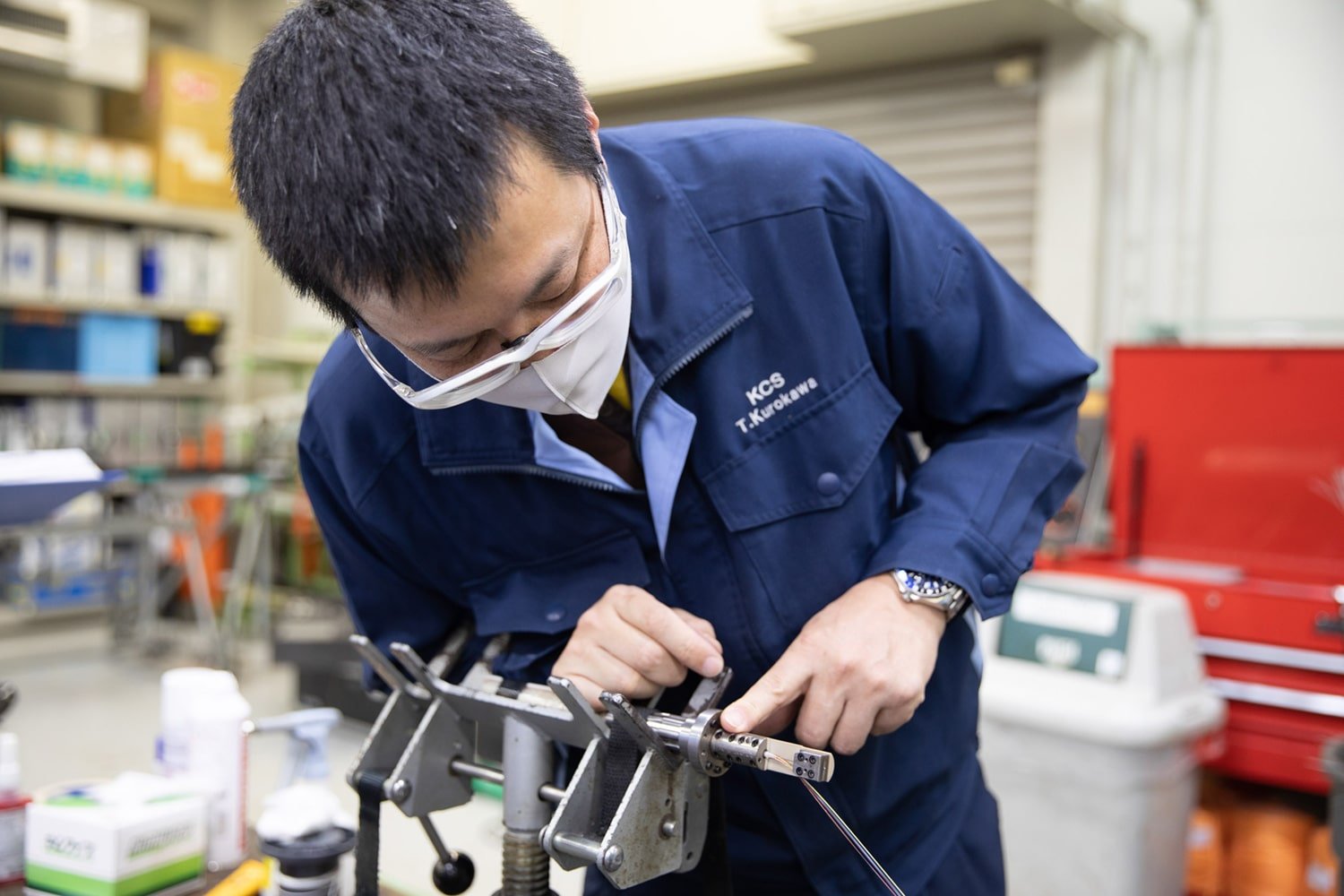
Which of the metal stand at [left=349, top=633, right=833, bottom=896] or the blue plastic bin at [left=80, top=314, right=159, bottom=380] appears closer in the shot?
the metal stand at [left=349, top=633, right=833, bottom=896]

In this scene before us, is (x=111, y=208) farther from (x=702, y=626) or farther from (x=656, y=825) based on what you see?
(x=656, y=825)

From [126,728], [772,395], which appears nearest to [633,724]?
[772,395]

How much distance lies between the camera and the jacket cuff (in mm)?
865

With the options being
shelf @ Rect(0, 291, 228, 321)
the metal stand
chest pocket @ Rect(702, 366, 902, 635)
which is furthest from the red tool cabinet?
shelf @ Rect(0, 291, 228, 321)

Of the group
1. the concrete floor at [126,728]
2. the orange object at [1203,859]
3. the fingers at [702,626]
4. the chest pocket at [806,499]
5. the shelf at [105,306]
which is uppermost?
the shelf at [105,306]

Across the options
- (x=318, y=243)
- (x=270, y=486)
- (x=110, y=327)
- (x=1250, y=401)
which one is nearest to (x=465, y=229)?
(x=318, y=243)

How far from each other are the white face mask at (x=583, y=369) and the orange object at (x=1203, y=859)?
167 cm

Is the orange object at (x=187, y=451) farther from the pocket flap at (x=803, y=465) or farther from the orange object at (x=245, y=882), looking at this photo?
the pocket flap at (x=803, y=465)

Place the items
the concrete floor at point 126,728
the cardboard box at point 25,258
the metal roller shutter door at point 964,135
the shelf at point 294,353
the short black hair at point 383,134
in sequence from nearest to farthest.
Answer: the short black hair at point 383,134
the concrete floor at point 126,728
the metal roller shutter door at point 964,135
the cardboard box at point 25,258
the shelf at point 294,353

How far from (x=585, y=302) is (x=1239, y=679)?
1.62m

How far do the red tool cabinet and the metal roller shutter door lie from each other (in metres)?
1.40

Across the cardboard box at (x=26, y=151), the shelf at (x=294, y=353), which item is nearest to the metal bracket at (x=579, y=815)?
the shelf at (x=294, y=353)

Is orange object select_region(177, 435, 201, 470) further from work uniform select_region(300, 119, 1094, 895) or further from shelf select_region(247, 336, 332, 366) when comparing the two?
work uniform select_region(300, 119, 1094, 895)

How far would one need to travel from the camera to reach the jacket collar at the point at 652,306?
91 centimetres
